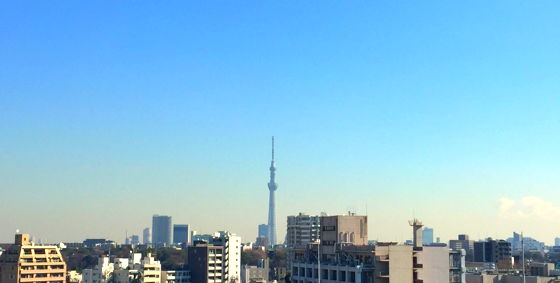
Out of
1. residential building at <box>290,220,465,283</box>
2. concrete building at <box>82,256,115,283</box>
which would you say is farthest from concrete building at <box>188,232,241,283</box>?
residential building at <box>290,220,465,283</box>

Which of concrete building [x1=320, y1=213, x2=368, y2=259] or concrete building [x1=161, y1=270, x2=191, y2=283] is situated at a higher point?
concrete building [x1=320, y1=213, x2=368, y2=259]

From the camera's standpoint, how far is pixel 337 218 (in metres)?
82.6

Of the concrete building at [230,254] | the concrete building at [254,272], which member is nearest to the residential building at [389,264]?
the concrete building at [230,254]

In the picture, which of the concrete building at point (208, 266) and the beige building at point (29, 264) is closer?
the beige building at point (29, 264)

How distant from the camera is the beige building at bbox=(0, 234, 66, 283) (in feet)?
364

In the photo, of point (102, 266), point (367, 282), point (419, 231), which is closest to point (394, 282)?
point (367, 282)

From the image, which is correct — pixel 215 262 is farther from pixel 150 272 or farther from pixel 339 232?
pixel 339 232

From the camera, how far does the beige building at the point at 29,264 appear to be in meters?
111

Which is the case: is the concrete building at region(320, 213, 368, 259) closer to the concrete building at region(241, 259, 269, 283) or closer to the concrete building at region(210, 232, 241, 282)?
the concrete building at region(210, 232, 241, 282)

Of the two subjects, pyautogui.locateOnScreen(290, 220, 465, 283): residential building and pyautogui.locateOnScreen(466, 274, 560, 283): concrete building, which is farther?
pyautogui.locateOnScreen(466, 274, 560, 283): concrete building

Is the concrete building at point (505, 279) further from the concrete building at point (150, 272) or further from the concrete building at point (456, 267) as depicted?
the concrete building at point (150, 272)

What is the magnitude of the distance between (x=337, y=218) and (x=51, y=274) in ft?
192

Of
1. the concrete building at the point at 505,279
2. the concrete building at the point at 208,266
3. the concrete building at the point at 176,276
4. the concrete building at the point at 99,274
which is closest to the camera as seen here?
the concrete building at the point at 505,279

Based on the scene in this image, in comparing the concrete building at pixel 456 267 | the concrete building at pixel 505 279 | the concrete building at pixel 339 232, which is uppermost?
the concrete building at pixel 339 232
